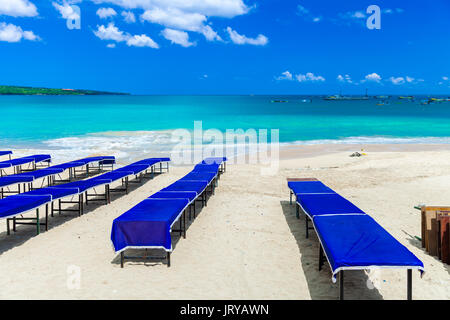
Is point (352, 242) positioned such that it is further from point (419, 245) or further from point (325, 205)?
point (419, 245)

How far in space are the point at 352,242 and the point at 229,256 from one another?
7.65ft

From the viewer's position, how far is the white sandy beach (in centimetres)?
559

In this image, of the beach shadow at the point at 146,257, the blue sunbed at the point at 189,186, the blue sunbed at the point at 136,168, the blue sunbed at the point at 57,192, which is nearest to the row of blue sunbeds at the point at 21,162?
the blue sunbed at the point at 136,168

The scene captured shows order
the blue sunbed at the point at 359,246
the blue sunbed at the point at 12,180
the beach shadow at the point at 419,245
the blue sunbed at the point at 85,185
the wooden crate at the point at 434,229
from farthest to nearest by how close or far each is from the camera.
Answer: the blue sunbed at the point at 12,180
the blue sunbed at the point at 85,185
the wooden crate at the point at 434,229
the beach shadow at the point at 419,245
the blue sunbed at the point at 359,246

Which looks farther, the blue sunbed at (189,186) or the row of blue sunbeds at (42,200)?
the blue sunbed at (189,186)

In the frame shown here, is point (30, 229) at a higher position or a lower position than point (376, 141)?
lower

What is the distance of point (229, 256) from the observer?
6906 millimetres

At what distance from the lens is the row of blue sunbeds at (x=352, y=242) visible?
187 inches

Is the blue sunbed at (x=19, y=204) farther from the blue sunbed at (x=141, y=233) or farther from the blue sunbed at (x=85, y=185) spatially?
the blue sunbed at (x=141, y=233)

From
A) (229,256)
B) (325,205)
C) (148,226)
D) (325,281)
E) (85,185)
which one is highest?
(85,185)

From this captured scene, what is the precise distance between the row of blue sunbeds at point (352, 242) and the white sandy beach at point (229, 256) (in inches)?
24.8

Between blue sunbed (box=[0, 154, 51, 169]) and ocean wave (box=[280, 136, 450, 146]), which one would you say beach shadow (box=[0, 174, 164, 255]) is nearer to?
blue sunbed (box=[0, 154, 51, 169])

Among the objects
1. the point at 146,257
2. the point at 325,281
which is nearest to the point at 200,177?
the point at 146,257

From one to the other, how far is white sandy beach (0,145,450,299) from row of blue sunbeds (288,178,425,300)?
24.8 inches
